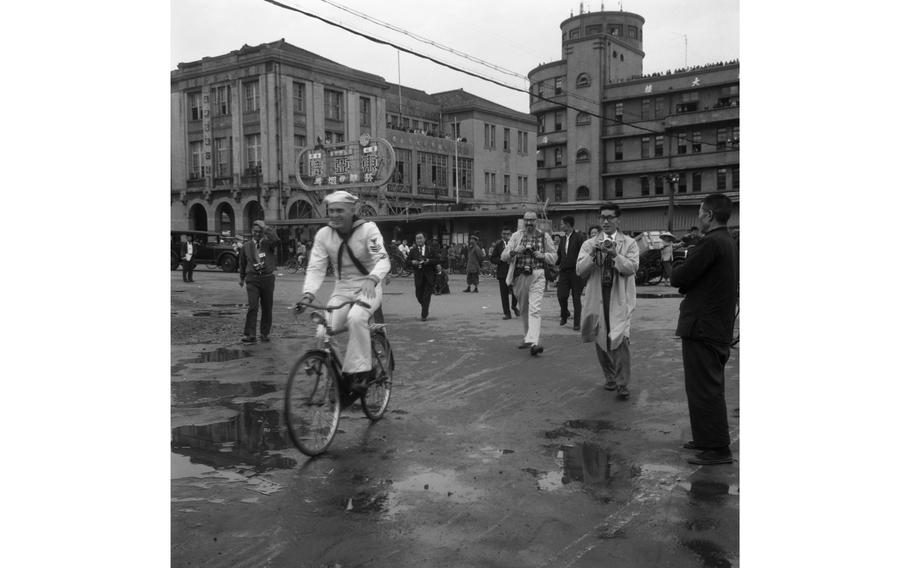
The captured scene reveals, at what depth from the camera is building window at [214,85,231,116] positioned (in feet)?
19.4

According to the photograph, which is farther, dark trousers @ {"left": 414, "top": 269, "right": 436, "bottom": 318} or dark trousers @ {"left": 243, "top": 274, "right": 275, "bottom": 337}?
dark trousers @ {"left": 414, "top": 269, "right": 436, "bottom": 318}

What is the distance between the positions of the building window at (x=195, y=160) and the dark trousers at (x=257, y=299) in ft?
12.8

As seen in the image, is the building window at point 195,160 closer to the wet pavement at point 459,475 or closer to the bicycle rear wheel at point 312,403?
the wet pavement at point 459,475

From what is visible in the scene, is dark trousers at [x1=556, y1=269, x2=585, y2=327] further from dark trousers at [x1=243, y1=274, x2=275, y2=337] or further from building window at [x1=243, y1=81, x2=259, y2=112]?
building window at [x1=243, y1=81, x2=259, y2=112]

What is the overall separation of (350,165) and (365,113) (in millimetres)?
5794

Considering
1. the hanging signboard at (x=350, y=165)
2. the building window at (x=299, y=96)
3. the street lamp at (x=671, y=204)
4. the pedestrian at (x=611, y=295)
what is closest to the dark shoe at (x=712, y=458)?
the pedestrian at (x=611, y=295)

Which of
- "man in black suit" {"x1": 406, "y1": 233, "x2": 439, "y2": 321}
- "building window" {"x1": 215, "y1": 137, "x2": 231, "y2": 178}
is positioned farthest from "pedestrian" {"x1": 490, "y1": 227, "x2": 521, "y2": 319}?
"building window" {"x1": 215, "y1": 137, "x2": 231, "y2": 178}

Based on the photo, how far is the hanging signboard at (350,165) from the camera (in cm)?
2744

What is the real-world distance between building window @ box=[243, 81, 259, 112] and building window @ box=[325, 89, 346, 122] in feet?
25.3

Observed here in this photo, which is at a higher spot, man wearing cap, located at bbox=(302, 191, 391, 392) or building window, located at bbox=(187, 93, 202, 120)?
building window, located at bbox=(187, 93, 202, 120)

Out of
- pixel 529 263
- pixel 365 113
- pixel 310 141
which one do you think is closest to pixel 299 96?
pixel 529 263

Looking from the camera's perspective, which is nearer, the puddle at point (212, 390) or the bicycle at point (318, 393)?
the bicycle at point (318, 393)

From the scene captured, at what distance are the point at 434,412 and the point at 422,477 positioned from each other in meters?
1.68
